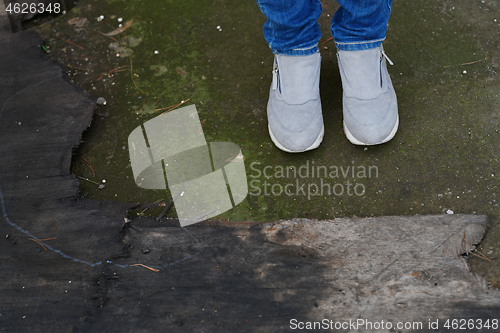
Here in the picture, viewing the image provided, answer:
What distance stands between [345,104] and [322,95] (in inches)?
8.8

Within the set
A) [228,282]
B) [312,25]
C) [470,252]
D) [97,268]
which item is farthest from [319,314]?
[312,25]

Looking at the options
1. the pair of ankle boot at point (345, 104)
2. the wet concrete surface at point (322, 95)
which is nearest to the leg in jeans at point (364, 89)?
the pair of ankle boot at point (345, 104)

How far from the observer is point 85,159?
194cm

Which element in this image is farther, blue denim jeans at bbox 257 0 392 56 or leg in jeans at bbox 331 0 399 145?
leg in jeans at bbox 331 0 399 145

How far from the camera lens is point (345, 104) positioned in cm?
183

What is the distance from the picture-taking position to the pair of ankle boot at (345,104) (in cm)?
177

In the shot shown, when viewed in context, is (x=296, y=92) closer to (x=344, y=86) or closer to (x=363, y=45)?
(x=344, y=86)

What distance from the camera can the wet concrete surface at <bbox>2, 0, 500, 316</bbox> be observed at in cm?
174
